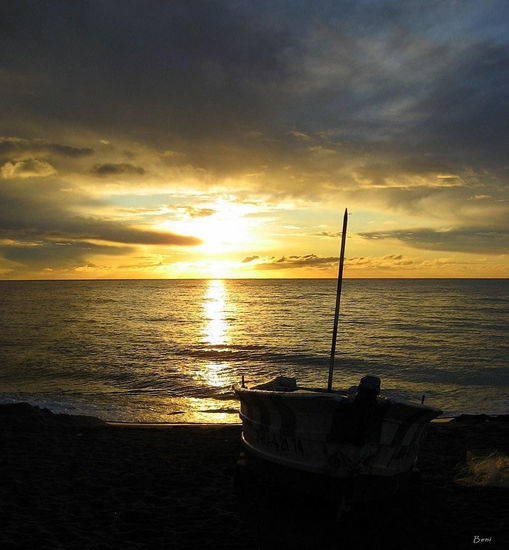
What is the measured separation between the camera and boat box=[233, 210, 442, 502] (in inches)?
311

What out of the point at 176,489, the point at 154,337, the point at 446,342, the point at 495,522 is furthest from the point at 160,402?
the point at 446,342

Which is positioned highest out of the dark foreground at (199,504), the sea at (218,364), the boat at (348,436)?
the boat at (348,436)

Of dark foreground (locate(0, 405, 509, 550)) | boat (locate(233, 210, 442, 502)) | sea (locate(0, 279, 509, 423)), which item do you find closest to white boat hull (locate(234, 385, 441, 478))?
boat (locate(233, 210, 442, 502))

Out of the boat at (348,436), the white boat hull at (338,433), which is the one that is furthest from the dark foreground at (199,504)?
the white boat hull at (338,433)

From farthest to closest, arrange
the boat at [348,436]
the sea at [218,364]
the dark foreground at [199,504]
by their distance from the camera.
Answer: the sea at [218,364] → the boat at [348,436] → the dark foreground at [199,504]

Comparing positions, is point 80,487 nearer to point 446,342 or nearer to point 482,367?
point 482,367

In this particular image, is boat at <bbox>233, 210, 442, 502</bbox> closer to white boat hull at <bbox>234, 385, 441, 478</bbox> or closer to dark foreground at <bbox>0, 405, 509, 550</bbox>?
white boat hull at <bbox>234, 385, 441, 478</bbox>

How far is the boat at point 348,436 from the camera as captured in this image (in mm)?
7895

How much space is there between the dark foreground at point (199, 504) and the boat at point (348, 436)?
66 cm

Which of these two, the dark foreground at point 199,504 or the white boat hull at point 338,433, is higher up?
the white boat hull at point 338,433

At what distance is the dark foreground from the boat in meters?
0.66

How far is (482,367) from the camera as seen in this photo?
31984mm

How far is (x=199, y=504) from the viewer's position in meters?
9.14

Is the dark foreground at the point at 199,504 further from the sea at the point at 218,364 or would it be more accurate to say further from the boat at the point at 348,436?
the sea at the point at 218,364
